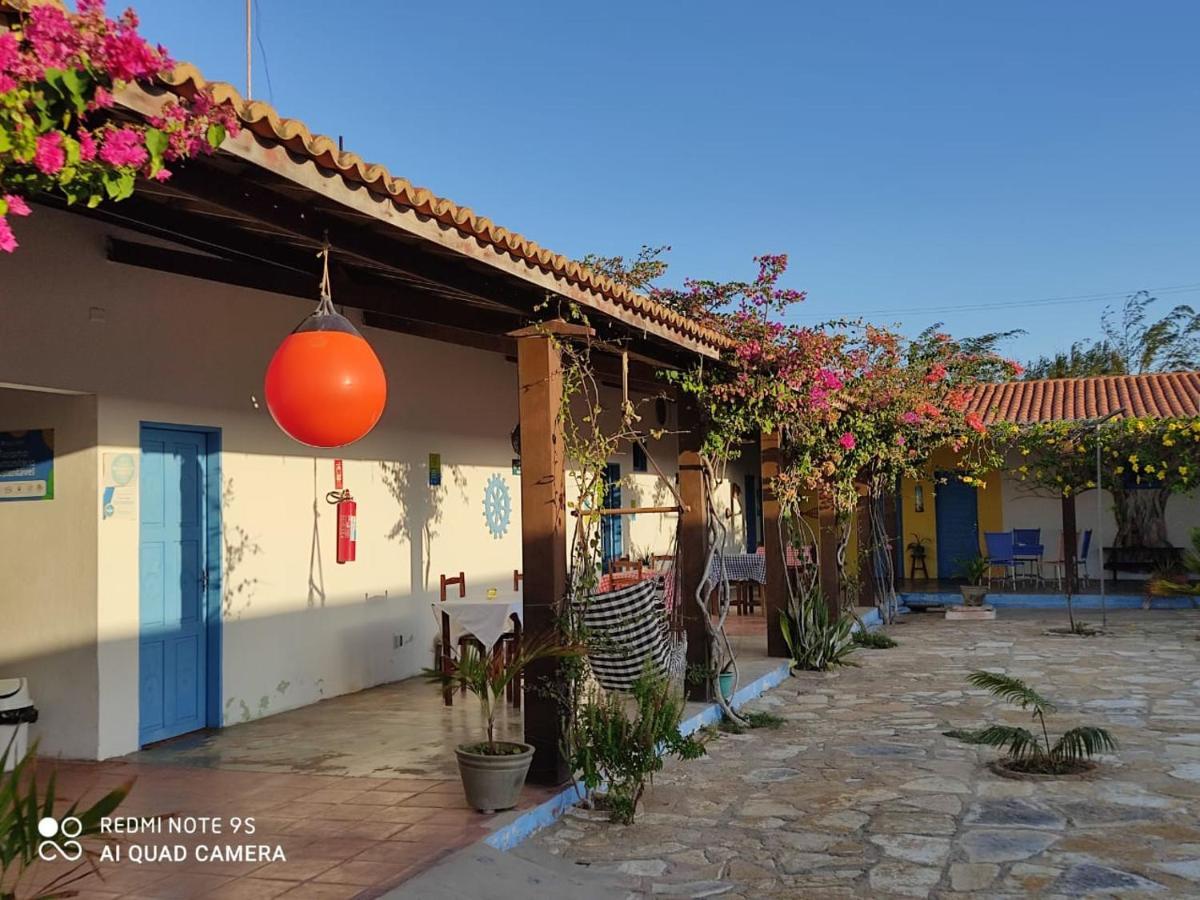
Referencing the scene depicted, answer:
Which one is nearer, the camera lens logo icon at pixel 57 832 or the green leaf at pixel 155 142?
the camera lens logo icon at pixel 57 832

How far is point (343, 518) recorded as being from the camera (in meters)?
7.88

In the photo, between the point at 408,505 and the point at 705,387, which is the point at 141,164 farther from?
the point at 408,505

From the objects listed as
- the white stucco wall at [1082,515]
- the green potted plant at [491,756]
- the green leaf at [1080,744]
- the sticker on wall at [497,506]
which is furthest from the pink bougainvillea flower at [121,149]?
the white stucco wall at [1082,515]

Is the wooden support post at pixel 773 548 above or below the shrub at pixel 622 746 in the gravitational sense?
above

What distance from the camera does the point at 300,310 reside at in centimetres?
755

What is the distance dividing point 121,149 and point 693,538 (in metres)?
5.68

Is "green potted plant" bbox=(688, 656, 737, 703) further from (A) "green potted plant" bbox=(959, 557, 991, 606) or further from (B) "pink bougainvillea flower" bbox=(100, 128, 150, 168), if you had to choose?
(A) "green potted plant" bbox=(959, 557, 991, 606)

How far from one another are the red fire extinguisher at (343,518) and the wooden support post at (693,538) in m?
2.50

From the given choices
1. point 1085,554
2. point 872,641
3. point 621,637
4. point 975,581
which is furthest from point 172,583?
point 1085,554

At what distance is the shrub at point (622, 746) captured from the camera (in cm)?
512

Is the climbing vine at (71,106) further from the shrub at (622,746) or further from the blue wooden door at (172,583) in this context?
the blue wooden door at (172,583)

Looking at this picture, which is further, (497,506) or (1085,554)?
(1085,554)

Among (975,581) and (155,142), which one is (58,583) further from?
(975,581)

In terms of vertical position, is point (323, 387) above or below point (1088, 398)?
below
